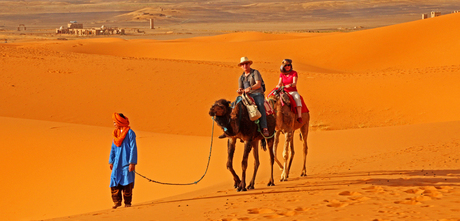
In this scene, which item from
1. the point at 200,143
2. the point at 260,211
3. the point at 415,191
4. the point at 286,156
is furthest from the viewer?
the point at 200,143

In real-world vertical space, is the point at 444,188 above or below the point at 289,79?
below

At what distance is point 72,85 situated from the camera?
73.3 ft

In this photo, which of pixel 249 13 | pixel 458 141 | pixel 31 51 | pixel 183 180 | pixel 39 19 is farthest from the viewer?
pixel 249 13

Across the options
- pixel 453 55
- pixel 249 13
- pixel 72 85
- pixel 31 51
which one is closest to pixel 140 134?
pixel 72 85

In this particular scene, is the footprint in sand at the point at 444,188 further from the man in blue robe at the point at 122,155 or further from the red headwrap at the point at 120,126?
the red headwrap at the point at 120,126

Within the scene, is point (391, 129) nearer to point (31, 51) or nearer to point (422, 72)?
point (422, 72)

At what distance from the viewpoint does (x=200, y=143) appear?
50.1 feet

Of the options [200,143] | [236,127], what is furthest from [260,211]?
[200,143]

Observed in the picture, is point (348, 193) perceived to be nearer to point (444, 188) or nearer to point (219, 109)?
point (444, 188)

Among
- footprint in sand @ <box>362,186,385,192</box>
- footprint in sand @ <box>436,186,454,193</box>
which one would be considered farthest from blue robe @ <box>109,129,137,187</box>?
footprint in sand @ <box>436,186,454,193</box>

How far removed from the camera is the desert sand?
26.0 feet

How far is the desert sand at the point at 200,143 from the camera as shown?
793cm

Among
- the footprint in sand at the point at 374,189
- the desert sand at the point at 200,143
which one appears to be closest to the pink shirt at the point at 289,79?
the desert sand at the point at 200,143

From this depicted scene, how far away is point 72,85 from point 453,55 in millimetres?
25655
